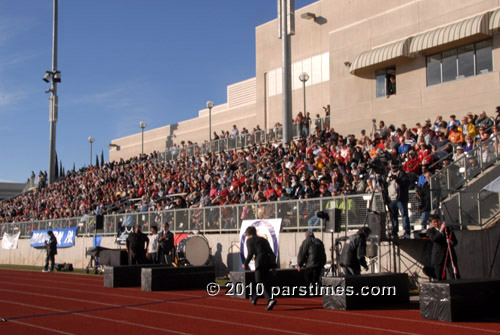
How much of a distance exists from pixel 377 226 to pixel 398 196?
1.18 metres

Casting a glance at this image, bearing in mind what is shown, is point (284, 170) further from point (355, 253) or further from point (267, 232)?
point (355, 253)

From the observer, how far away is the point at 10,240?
39.5 metres

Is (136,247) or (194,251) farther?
(194,251)

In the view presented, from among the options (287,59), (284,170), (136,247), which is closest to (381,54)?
(287,59)

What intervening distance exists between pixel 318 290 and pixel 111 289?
6.72m

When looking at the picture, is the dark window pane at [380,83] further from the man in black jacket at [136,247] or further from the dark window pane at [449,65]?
the man in black jacket at [136,247]

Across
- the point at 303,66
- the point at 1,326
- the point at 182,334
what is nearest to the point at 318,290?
the point at 182,334

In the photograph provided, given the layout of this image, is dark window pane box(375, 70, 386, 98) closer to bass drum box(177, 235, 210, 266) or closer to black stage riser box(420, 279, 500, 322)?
bass drum box(177, 235, 210, 266)

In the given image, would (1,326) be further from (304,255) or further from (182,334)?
(304,255)

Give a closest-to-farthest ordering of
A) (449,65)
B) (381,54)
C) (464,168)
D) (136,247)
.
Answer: (464,168) < (136,247) < (449,65) < (381,54)

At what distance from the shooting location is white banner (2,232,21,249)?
3884 cm

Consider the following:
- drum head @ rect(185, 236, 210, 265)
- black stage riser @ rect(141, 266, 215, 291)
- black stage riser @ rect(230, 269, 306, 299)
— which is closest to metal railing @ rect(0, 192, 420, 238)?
drum head @ rect(185, 236, 210, 265)

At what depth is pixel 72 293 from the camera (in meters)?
17.2

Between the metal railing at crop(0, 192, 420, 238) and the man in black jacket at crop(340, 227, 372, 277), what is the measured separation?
105 inches
